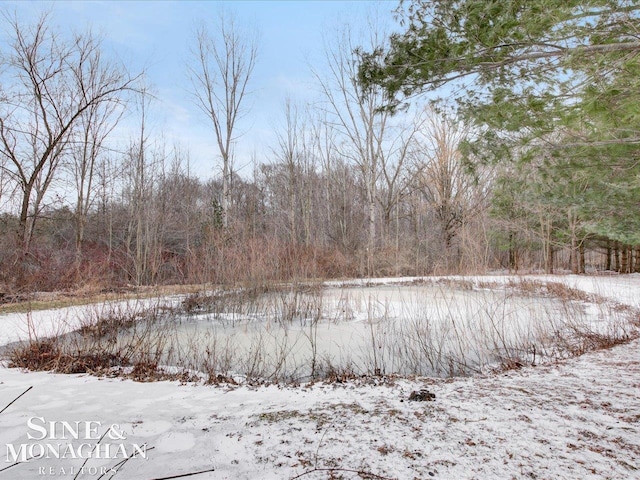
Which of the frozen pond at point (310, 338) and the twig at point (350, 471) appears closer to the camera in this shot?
the twig at point (350, 471)

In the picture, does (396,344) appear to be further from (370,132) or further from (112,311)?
(370,132)

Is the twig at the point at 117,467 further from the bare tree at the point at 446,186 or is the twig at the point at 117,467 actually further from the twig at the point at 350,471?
the bare tree at the point at 446,186

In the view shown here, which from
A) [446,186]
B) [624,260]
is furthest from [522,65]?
[624,260]

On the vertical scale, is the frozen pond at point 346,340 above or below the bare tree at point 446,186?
below

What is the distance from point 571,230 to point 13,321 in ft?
59.0

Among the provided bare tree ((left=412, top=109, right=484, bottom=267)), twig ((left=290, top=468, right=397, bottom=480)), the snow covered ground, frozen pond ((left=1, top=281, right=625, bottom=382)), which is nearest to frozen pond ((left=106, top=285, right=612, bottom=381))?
frozen pond ((left=1, top=281, right=625, bottom=382))

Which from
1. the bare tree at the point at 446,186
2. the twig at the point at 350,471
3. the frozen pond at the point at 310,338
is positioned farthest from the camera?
the bare tree at the point at 446,186

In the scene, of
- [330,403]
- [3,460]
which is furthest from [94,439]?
[330,403]

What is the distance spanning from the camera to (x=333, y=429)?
1.94 metres

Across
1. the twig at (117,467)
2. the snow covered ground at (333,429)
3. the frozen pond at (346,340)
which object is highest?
the twig at (117,467)

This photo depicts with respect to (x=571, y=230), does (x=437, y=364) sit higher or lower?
lower

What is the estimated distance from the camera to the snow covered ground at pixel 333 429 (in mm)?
1517

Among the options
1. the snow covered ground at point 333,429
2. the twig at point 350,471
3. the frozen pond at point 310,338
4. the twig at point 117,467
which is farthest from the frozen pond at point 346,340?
the twig at point 350,471

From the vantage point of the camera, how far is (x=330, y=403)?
2439mm
